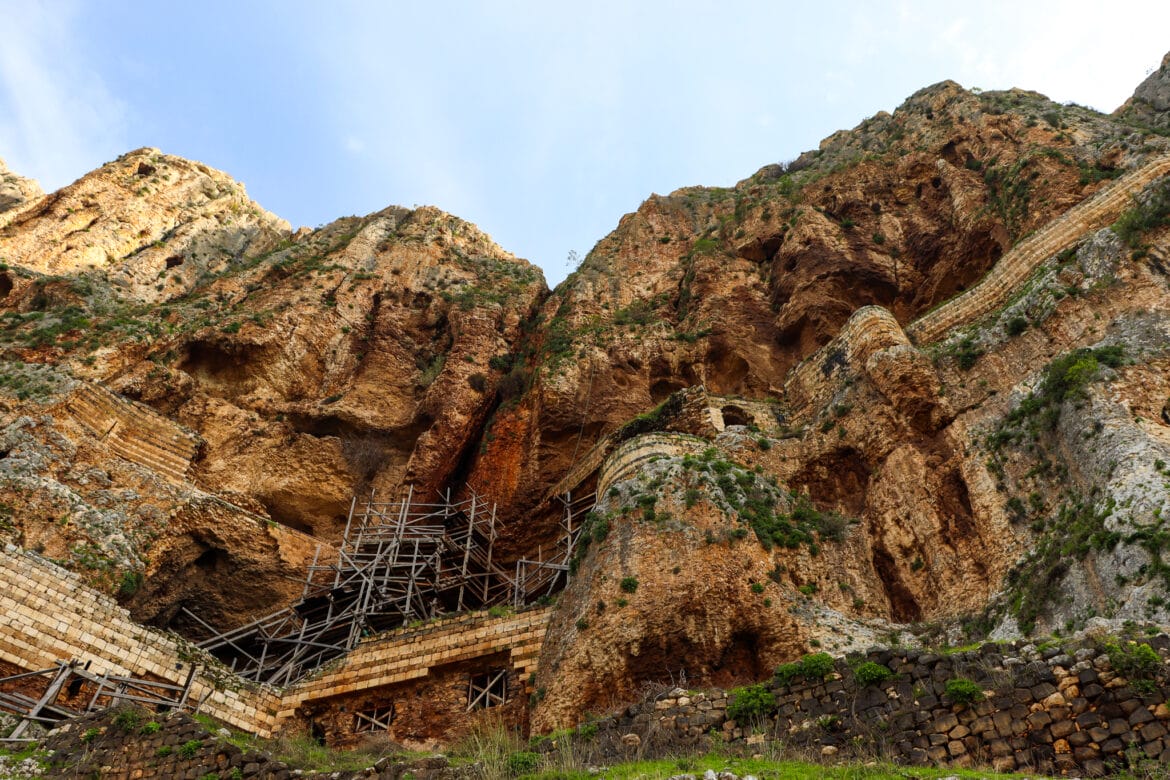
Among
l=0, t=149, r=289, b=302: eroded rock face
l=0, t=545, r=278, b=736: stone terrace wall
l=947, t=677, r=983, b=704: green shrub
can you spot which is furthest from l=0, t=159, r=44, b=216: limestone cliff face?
l=947, t=677, r=983, b=704: green shrub

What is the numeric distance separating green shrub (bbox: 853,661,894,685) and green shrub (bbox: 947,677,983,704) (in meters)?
0.83

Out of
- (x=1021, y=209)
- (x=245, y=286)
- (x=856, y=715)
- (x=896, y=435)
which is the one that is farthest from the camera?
(x=245, y=286)

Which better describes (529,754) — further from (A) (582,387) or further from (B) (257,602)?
(A) (582,387)

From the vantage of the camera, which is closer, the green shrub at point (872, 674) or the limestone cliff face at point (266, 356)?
the green shrub at point (872, 674)

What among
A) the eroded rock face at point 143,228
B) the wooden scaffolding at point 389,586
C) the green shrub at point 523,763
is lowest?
the green shrub at point 523,763

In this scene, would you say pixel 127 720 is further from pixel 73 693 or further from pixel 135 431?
pixel 135 431

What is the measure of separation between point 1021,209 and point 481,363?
19790mm

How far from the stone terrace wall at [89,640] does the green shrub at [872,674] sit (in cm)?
1342

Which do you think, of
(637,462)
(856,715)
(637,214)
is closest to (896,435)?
(637,462)

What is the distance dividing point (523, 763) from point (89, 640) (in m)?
10.6

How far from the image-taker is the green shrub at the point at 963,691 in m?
9.89

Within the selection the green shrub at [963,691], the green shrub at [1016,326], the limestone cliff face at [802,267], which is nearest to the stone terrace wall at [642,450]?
the limestone cliff face at [802,267]

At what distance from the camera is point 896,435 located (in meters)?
20.4

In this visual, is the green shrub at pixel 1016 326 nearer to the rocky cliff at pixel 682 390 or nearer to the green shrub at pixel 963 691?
the rocky cliff at pixel 682 390
